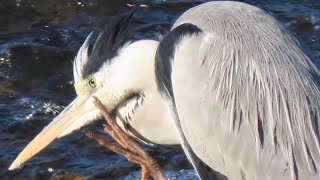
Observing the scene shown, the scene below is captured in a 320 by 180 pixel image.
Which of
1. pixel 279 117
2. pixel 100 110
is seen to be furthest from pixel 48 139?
pixel 279 117

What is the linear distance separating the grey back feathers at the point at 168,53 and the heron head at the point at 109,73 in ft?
0.29

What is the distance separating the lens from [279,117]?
437cm

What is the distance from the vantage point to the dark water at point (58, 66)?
6109 millimetres

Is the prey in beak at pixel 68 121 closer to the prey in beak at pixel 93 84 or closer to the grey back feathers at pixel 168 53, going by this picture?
the prey in beak at pixel 93 84

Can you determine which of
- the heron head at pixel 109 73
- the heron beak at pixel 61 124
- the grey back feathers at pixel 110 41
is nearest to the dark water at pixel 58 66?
the heron beak at pixel 61 124

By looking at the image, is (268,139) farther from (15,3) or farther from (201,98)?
(15,3)

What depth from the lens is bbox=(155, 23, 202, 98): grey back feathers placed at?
465cm

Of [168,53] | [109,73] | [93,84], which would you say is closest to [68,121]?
[93,84]

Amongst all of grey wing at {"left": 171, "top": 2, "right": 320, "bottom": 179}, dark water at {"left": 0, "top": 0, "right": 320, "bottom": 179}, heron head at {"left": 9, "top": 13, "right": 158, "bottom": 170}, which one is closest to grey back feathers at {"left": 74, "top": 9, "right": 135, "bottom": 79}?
heron head at {"left": 9, "top": 13, "right": 158, "bottom": 170}

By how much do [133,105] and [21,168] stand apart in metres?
1.39

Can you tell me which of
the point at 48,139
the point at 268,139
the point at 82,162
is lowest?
the point at 82,162

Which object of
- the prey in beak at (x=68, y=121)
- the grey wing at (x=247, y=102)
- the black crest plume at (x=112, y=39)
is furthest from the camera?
the prey in beak at (x=68, y=121)

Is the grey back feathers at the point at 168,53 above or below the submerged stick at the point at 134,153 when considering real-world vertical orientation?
above

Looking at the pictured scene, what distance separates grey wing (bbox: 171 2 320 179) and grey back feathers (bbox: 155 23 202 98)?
46mm
